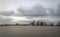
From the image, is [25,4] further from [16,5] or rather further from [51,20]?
[51,20]

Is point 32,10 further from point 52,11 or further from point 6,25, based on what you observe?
point 6,25

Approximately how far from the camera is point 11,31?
129 cm

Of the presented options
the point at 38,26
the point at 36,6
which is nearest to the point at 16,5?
the point at 36,6

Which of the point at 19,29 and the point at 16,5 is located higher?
the point at 16,5

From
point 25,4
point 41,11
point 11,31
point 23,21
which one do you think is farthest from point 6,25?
point 41,11

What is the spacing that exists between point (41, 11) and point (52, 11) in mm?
123

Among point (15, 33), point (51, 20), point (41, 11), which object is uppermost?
point (41, 11)

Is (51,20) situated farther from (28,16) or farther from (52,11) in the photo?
(28,16)

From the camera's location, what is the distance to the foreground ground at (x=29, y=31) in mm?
1253

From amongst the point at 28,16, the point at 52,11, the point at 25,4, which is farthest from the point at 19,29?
the point at 52,11

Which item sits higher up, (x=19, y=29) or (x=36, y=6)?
(x=36, y=6)

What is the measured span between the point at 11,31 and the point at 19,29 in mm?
88

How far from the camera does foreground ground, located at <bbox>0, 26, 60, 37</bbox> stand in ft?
4.11

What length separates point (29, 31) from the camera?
1287 millimetres
